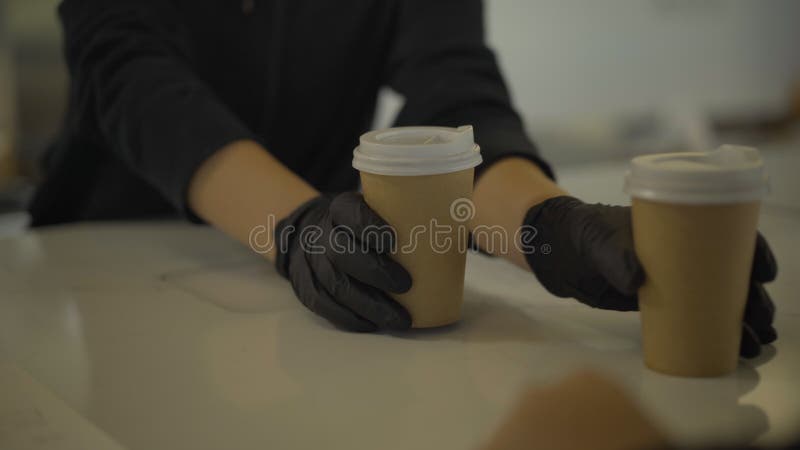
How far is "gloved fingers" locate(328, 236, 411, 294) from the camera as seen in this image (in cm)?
78

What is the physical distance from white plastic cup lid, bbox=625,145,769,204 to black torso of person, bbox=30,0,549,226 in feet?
1.26

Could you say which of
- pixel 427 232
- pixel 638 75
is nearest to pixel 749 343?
pixel 427 232

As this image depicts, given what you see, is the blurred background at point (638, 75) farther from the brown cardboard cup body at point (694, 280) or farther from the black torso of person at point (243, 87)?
the brown cardboard cup body at point (694, 280)

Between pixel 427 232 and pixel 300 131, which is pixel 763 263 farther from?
pixel 300 131

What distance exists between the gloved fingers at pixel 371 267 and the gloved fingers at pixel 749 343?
28cm

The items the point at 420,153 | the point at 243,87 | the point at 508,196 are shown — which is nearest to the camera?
the point at 420,153

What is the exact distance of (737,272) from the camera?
2.20 feet

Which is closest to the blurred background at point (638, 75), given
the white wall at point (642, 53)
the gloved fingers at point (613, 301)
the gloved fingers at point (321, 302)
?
the white wall at point (642, 53)

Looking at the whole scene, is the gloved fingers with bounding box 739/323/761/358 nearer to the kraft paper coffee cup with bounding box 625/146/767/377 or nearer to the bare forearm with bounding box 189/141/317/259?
the kraft paper coffee cup with bounding box 625/146/767/377

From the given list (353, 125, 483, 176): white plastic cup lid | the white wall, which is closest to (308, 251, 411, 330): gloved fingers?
(353, 125, 483, 176): white plastic cup lid

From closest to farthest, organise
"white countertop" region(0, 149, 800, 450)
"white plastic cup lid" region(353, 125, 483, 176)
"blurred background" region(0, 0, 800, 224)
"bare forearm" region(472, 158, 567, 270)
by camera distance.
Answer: "white countertop" region(0, 149, 800, 450) < "white plastic cup lid" region(353, 125, 483, 176) < "bare forearm" region(472, 158, 567, 270) < "blurred background" region(0, 0, 800, 224)

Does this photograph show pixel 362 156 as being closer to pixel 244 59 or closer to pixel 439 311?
pixel 439 311

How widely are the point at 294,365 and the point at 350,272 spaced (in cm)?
10

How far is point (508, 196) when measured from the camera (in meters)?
0.98
